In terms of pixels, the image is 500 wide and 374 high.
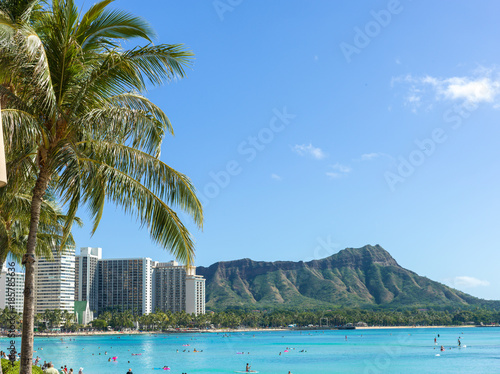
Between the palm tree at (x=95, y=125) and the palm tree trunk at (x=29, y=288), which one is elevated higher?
the palm tree at (x=95, y=125)

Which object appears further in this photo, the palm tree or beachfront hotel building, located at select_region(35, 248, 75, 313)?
beachfront hotel building, located at select_region(35, 248, 75, 313)

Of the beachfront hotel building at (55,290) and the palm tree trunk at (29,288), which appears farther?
the beachfront hotel building at (55,290)

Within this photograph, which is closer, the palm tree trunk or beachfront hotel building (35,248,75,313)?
the palm tree trunk

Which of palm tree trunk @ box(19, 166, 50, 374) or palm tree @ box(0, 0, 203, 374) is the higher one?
palm tree @ box(0, 0, 203, 374)

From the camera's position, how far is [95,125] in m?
8.97

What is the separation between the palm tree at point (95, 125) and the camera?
8.57 m

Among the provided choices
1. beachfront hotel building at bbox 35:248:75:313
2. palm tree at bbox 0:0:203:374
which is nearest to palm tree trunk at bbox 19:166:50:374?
palm tree at bbox 0:0:203:374

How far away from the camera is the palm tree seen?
857cm

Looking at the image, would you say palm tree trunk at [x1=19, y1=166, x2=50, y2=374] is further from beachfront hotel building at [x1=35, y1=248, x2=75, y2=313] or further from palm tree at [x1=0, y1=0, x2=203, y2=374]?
beachfront hotel building at [x1=35, y1=248, x2=75, y2=313]

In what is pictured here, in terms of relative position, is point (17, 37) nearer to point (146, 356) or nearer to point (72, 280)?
point (146, 356)

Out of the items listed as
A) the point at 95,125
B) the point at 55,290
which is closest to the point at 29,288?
the point at 95,125

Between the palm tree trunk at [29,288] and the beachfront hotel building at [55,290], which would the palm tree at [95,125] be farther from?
the beachfront hotel building at [55,290]

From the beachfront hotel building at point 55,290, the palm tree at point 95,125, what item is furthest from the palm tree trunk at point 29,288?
the beachfront hotel building at point 55,290

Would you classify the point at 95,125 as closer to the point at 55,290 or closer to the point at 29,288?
the point at 29,288
